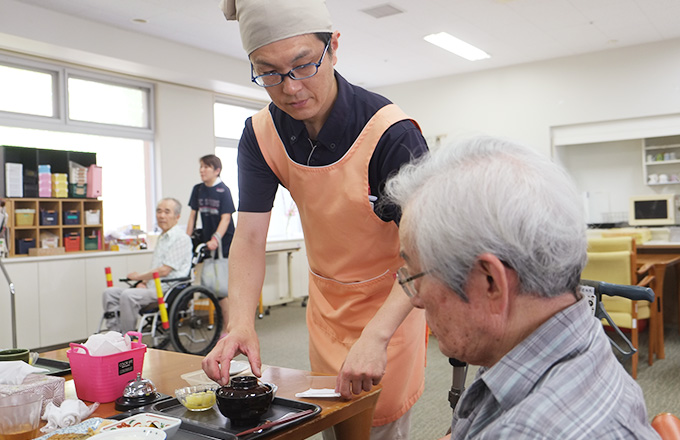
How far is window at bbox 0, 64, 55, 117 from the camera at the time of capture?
17.8ft

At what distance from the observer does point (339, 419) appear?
118 cm

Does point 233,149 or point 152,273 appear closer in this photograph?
point 152,273

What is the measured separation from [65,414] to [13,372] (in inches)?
10.8

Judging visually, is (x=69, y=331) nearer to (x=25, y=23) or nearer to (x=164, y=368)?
(x=25, y=23)

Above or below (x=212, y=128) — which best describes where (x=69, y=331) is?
below

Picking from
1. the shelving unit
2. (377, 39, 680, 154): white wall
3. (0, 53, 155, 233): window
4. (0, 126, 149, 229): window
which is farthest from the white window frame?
the shelving unit

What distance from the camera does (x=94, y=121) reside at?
6109 mm

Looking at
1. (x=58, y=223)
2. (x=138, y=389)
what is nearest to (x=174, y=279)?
(x=58, y=223)

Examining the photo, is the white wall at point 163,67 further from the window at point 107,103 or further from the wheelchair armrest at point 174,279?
the wheelchair armrest at point 174,279

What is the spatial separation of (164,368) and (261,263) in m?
0.37

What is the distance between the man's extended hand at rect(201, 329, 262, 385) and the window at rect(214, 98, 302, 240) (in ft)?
18.9

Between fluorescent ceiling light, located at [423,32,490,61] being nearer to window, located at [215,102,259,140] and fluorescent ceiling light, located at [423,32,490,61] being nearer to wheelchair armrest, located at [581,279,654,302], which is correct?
window, located at [215,102,259,140]

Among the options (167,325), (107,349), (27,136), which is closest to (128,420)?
(107,349)

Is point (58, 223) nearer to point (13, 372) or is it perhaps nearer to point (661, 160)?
point (13, 372)
